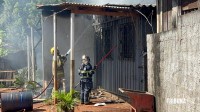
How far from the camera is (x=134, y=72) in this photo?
11.5 metres

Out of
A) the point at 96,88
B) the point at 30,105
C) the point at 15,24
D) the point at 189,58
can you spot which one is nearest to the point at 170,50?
the point at 189,58

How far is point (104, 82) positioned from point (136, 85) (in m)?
3.56

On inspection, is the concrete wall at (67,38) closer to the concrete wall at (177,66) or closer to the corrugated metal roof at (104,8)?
the corrugated metal roof at (104,8)

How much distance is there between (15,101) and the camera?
992 centimetres

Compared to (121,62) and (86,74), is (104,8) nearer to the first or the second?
(86,74)

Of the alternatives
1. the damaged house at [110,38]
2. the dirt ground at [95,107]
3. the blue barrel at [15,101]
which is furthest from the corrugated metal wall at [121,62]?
the blue barrel at [15,101]

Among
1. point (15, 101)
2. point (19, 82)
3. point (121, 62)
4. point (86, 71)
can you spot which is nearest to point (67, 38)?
point (121, 62)

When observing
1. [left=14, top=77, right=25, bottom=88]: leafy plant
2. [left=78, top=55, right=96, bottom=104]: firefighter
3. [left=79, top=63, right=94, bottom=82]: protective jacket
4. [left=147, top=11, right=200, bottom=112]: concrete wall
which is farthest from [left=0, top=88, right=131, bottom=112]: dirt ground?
[left=14, top=77, right=25, bottom=88]: leafy plant

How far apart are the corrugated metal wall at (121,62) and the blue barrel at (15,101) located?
4.36 metres

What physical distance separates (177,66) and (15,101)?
21.2 ft

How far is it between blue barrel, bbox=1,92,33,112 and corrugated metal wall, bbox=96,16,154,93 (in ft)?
14.3

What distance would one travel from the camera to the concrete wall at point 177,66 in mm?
5008

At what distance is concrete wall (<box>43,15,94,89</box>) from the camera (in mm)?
14750

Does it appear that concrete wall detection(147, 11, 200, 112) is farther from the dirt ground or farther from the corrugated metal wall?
the corrugated metal wall
